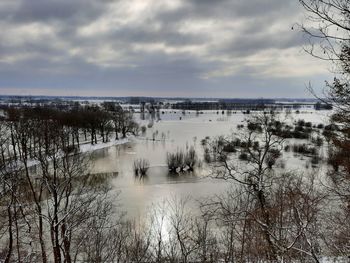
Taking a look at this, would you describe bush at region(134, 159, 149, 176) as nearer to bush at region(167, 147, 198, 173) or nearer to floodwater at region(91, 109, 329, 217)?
floodwater at region(91, 109, 329, 217)

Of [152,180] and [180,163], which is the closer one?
[152,180]

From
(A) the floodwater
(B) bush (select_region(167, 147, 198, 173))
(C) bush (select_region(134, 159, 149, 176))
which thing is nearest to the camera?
(A) the floodwater

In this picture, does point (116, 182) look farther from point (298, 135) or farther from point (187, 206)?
point (298, 135)

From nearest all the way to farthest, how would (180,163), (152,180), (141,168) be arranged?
(152,180), (141,168), (180,163)

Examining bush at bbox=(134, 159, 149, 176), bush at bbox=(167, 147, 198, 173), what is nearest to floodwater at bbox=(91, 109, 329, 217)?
bush at bbox=(134, 159, 149, 176)

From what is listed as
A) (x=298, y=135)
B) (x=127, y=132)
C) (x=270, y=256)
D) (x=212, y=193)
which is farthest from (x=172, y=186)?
(x=127, y=132)

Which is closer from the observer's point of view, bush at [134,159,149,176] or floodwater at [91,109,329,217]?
floodwater at [91,109,329,217]

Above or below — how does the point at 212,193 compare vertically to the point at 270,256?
below

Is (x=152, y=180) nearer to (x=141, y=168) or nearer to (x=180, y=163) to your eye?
(x=141, y=168)

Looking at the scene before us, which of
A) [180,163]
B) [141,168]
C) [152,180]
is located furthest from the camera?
[180,163]

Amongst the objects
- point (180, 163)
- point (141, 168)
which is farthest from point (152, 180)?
point (180, 163)

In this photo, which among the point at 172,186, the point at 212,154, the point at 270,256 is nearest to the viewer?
the point at 270,256
